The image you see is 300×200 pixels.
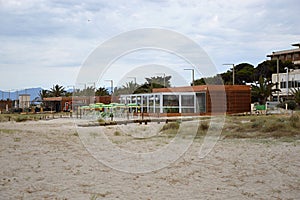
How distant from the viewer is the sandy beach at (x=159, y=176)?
6.38 metres

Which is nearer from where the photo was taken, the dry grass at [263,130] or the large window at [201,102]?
the dry grass at [263,130]

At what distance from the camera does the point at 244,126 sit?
17.2 meters

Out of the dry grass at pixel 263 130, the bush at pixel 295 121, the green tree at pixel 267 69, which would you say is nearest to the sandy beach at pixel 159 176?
the dry grass at pixel 263 130

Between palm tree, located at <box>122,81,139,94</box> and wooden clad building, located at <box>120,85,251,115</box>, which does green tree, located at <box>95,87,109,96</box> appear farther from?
wooden clad building, located at <box>120,85,251,115</box>

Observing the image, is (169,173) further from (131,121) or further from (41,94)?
(41,94)

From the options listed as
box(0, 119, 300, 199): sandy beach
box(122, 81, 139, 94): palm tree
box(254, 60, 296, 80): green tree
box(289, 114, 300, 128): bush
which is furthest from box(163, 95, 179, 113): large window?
box(254, 60, 296, 80): green tree

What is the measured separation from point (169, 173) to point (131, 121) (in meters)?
14.9

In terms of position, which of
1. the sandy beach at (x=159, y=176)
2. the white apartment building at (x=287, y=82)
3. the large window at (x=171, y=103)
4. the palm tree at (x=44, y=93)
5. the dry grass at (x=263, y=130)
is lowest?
the sandy beach at (x=159, y=176)

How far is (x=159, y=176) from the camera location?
25.9 ft

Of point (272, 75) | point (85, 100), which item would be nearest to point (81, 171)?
point (85, 100)

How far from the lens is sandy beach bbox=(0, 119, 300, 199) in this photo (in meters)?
6.38

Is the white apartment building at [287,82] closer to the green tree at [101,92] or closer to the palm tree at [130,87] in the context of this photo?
the palm tree at [130,87]

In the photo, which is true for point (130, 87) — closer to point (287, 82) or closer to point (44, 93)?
point (287, 82)

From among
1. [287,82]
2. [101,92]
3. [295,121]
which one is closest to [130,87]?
[101,92]
